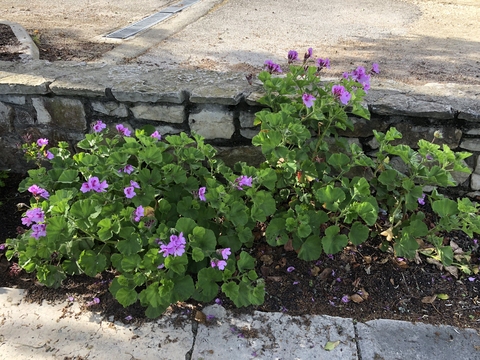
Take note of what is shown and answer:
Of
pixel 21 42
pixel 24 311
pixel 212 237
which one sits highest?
pixel 21 42

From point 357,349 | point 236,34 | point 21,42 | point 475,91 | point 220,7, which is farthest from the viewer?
point 220,7

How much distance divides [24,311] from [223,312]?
0.90 metres

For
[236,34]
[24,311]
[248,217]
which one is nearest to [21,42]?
[236,34]

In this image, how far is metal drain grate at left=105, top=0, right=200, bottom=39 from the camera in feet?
16.1

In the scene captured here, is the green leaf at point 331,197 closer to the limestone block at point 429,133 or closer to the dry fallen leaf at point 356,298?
the dry fallen leaf at point 356,298

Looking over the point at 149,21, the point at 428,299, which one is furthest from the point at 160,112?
the point at 149,21

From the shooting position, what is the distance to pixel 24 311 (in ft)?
6.66

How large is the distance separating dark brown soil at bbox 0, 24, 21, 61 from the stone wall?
0.60 metres

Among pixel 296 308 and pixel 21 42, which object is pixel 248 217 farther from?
pixel 21 42

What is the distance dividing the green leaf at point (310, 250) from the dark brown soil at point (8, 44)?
252 centimetres

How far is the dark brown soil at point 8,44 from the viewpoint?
3.29m

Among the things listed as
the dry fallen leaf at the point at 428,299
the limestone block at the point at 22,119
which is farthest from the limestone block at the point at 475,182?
the limestone block at the point at 22,119

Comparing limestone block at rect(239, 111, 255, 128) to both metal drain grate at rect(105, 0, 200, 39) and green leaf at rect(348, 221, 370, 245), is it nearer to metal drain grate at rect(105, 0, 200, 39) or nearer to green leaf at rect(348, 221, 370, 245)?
green leaf at rect(348, 221, 370, 245)

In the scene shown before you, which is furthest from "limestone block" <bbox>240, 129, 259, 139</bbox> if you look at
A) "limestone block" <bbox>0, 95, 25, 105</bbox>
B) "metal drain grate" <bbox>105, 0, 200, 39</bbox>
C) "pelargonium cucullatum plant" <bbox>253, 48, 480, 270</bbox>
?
"metal drain grate" <bbox>105, 0, 200, 39</bbox>
